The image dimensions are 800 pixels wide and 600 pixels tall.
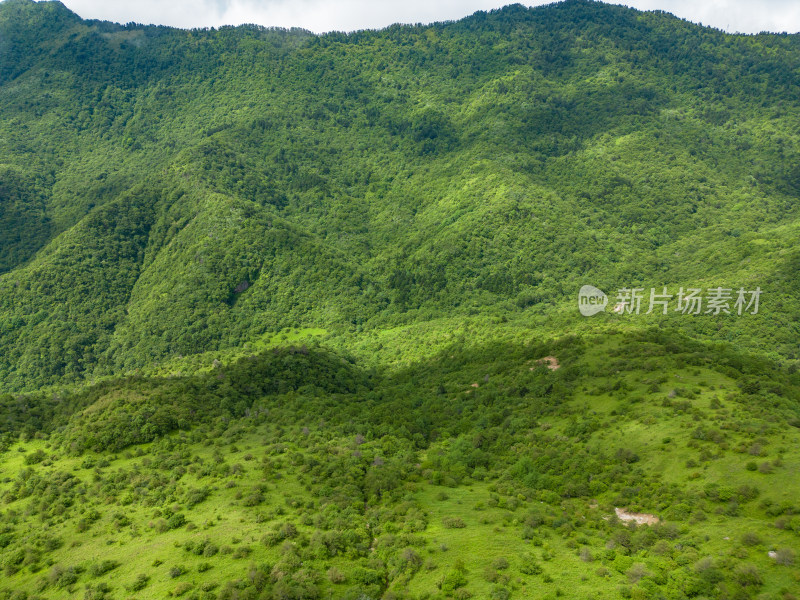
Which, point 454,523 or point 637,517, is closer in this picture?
point 637,517

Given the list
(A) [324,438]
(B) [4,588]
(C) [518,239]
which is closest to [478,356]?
(A) [324,438]

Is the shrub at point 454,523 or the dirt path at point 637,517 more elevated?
the dirt path at point 637,517

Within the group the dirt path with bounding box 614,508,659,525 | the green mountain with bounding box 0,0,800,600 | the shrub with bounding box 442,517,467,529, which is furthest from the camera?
the shrub with bounding box 442,517,467,529

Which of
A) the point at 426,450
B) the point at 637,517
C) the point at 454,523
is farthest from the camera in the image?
the point at 426,450

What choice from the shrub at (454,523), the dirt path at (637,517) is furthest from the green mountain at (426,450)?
the dirt path at (637,517)

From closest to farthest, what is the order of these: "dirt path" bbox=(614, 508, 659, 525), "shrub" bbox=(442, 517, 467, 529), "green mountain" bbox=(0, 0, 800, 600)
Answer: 1. "green mountain" bbox=(0, 0, 800, 600)
2. "dirt path" bbox=(614, 508, 659, 525)
3. "shrub" bbox=(442, 517, 467, 529)

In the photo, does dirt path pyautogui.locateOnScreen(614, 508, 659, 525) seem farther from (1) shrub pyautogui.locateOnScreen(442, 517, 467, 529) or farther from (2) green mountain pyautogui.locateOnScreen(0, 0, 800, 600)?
(1) shrub pyautogui.locateOnScreen(442, 517, 467, 529)

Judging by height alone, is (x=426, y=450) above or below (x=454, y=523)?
below

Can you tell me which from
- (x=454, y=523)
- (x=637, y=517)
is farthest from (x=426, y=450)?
(x=637, y=517)

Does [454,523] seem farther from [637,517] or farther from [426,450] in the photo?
[426,450]

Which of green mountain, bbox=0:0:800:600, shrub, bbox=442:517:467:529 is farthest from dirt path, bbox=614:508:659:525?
shrub, bbox=442:517:467:529

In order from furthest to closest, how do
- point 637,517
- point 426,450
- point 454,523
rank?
point 426,450 < point 454,523 < point 637,517

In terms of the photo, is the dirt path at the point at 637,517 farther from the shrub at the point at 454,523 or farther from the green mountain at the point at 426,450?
the shrub at the point at 454,523
